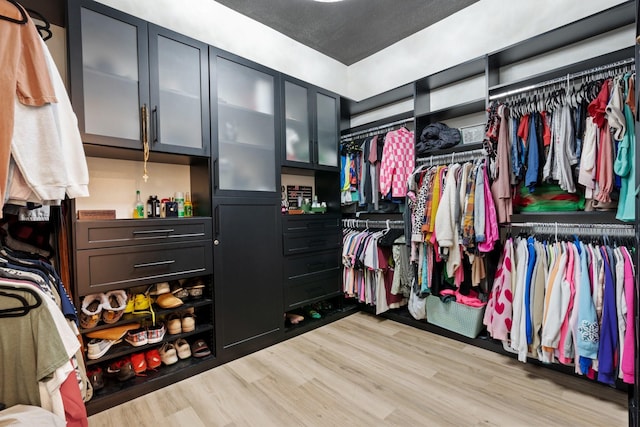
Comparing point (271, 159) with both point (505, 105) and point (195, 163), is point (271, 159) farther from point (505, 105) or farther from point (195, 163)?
point (505, 105)

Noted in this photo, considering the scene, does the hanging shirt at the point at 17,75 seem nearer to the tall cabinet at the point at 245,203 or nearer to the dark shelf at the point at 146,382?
the tall cabinet at the point at 245,203

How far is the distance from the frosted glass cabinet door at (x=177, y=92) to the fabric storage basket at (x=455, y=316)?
7.54 ft

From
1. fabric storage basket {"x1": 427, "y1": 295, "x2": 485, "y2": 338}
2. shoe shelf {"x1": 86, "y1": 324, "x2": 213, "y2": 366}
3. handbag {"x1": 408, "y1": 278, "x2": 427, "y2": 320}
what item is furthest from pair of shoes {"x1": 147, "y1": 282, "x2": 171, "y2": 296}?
fabric storage basket {"x1": 427, "y1": 295, "x2": 485, "y2": 338}

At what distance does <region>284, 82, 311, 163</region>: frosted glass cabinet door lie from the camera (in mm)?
2604

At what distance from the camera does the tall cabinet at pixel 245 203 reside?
213 centimetres

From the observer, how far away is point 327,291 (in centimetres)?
289

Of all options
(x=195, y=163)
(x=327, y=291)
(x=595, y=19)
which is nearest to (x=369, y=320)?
(x=327, y=291)

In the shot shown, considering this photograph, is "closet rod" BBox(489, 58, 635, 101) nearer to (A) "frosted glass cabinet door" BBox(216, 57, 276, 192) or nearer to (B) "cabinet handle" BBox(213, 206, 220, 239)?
(A) "frosted glass cabinet door" BBox(216, 57, 276, 192)

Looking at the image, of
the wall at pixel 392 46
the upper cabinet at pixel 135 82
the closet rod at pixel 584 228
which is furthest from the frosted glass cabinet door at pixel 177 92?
the closet rod at pixel 584 228

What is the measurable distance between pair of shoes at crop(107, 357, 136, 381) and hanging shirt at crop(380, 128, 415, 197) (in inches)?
94.5

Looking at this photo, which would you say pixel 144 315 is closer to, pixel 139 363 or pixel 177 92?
pixel 139 363

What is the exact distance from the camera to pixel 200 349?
2.07m

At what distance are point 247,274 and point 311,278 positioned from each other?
2.29ft

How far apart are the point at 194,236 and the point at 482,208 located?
6.90 ft
